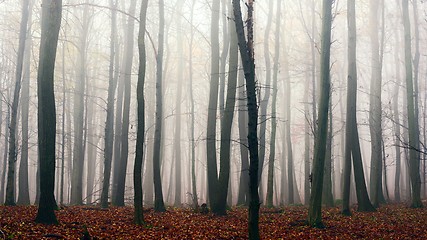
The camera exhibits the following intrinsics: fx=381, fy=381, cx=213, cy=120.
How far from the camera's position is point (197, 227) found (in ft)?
36.0

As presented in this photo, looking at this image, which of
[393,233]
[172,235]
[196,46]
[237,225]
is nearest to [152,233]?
[172,235]

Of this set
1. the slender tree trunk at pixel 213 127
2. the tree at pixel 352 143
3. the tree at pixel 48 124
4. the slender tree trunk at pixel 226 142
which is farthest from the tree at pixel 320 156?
the tree at pixel 48 124

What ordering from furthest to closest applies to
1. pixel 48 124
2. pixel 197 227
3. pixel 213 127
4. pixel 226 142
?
pixel 213 127 → pixel 226 142 → pixel 197 227 → pixel 48 124

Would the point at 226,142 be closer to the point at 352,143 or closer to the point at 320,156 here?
the point at 320,156

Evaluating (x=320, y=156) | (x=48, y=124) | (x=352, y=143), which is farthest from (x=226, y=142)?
(x=48, y=124)

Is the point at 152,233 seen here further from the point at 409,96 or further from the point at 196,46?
the point at 196,46

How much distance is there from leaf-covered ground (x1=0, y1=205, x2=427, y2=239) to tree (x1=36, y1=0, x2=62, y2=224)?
505 millimetres

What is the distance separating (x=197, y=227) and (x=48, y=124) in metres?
4.99

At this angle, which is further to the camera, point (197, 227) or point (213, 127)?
point (213, 127)

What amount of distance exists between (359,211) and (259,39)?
14089 mm

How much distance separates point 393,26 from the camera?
85.8ft

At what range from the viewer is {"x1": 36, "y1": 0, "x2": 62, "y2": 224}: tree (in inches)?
388

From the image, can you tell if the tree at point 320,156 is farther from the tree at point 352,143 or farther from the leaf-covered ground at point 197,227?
the tree at point 352,143

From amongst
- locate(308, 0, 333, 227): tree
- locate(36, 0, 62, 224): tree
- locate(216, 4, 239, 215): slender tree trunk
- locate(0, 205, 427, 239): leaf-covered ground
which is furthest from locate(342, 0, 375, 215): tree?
locate(36, 0, 62, 224): tree
